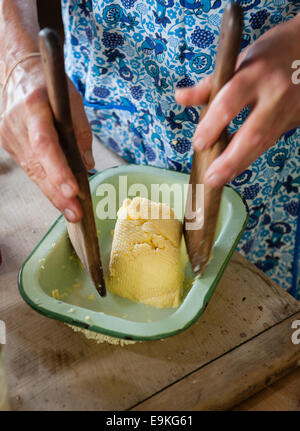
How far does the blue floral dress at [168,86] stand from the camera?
739 mm

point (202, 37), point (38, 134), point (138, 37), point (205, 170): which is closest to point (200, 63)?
point (202, 37)

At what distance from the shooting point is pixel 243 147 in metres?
0.55

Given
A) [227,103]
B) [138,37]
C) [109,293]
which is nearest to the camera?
[227,103]

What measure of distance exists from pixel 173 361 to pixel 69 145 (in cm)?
34

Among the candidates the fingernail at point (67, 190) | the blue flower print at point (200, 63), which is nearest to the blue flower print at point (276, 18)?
the blue flower print at point (200, 63)

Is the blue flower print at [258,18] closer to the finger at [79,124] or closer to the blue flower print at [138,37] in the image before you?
the blue flower print at [138,37]

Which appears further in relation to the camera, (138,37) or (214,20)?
(138,37)

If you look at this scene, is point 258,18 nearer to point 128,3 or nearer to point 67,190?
point 128,3

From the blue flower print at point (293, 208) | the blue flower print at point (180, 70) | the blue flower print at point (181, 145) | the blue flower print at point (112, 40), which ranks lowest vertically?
the blue flower print at point (293, 208)

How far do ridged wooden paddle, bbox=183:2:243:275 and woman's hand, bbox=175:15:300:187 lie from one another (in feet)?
0.06

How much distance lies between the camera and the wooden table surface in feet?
1.93

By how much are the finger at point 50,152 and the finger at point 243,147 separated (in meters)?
0.19

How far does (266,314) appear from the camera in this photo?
2.26 feet
